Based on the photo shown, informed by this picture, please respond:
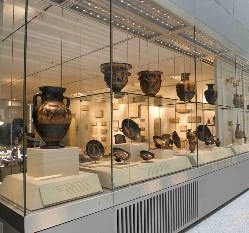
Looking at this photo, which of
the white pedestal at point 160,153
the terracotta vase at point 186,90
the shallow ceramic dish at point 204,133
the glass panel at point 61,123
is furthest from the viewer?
the shallow ceramic dish at point 204,133

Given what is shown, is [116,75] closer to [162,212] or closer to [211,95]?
[162,212]

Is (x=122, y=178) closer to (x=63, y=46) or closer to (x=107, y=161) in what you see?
(x=107, y=161)

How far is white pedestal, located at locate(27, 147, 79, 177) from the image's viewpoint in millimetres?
1556

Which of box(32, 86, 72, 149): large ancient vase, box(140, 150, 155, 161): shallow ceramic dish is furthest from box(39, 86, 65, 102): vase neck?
box(140, 150, 155, 161): shallow ceramic dish

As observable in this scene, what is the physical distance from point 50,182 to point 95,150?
0.72 m

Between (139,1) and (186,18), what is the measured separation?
65cm

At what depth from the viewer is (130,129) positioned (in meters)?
2.34

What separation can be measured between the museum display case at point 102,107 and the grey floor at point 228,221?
21.6 inches

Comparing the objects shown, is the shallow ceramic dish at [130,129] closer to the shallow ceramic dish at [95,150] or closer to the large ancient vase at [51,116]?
the shallow ceramic dish at [95,150]

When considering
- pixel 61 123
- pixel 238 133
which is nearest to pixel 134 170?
pixel 61 123

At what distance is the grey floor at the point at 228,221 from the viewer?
250 centimetres

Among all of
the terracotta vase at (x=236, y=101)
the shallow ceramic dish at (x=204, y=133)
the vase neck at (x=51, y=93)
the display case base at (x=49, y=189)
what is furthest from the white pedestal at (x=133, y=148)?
the terracotta vase at (x=236, y=101)

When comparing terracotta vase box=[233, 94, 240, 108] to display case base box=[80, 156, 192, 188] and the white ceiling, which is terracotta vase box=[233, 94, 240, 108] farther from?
display case base box=[80, 156, 192, 188]

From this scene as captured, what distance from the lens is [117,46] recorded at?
4047 mm
